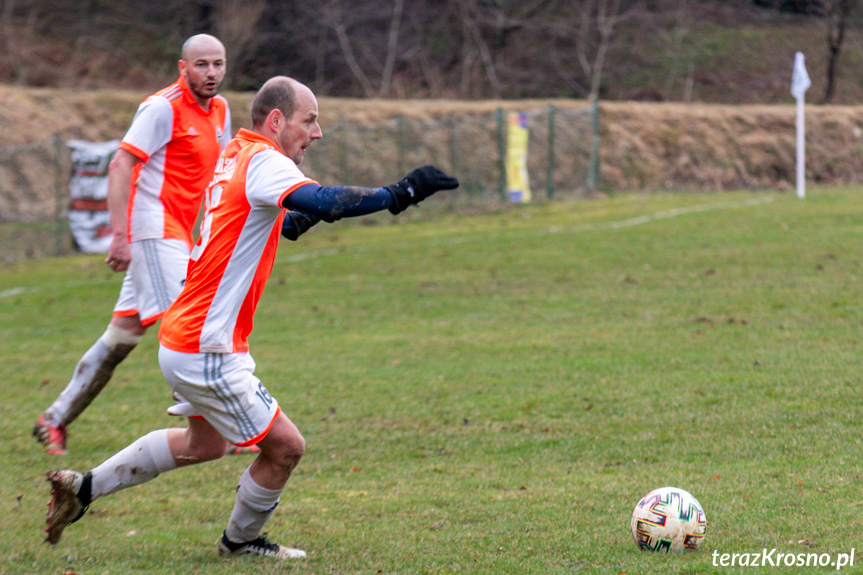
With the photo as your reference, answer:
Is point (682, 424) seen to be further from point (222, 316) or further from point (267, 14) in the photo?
point (267, 14)

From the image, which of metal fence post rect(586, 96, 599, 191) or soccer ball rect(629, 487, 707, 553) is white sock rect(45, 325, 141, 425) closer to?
soccer ball rect(629, 487, 707, 553)

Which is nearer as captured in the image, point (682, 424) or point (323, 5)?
point (682, 424)

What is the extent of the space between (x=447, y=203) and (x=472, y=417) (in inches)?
677

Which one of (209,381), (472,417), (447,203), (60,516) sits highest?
(209,381)

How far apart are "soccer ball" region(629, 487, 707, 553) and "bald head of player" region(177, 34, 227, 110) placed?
3.62 metres

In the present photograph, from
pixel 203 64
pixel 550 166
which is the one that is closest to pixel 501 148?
pixel 550 166

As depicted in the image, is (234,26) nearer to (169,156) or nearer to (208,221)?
(169,156)

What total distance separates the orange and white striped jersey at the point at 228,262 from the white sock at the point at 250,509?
582 mm

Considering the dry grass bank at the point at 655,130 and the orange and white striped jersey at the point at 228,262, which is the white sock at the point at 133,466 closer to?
the orange and white striped jersey at the point at 228,262

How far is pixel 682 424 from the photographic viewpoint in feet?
19.8

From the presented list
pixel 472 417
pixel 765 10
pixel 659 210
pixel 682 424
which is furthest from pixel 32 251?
pixel 765 10

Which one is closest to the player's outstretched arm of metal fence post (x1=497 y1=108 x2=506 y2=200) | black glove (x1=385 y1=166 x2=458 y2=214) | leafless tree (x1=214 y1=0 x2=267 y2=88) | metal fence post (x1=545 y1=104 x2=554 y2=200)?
black glove (x1=385 y1=166 x2=458 y2=214)

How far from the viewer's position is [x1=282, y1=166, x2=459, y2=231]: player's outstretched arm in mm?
3490

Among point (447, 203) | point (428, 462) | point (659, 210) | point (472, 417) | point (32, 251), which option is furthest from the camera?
point (447, 203)
